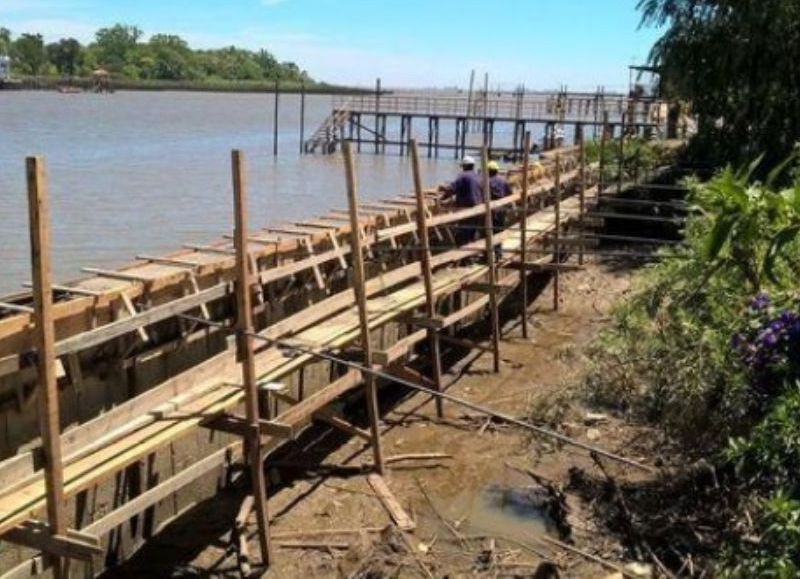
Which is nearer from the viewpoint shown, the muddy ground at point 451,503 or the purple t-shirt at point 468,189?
the muddy ground at point 451,503

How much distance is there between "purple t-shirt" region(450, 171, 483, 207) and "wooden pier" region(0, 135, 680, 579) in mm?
1354

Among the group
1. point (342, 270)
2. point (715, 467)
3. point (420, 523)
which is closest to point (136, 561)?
point (420, 523)

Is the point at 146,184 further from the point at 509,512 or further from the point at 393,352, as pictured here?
the point at 509,512

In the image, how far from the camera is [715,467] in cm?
708

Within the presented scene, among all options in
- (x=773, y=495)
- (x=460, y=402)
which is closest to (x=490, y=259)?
(x=460, y=402)

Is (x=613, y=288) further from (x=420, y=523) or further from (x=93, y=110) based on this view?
(x=93, y=110)

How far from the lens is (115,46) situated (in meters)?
186

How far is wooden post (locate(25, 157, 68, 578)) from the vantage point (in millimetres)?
5148

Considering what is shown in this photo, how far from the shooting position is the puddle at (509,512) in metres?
8.23

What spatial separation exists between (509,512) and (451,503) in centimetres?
53

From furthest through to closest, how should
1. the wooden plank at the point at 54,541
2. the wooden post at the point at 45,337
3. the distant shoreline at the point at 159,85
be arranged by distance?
the distant shoreline at the point at 159,85 → the wooden plank at the point at 54,541 → the wooden post at the point at 45,337

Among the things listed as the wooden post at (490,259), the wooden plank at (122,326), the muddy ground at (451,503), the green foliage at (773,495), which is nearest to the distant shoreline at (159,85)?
the wooden post at (490,259)

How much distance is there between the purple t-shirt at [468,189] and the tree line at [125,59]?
14395cm

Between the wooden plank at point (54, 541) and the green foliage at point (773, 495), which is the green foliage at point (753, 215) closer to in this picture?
the green foliage at point (773, 495)
